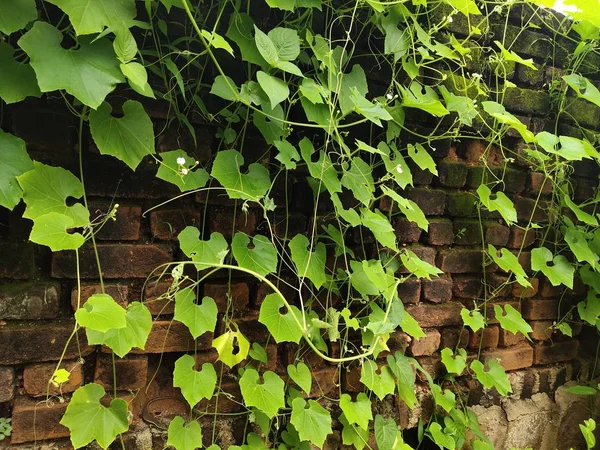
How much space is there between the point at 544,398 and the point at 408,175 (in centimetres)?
108

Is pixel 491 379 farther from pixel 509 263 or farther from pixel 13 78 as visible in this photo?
pixel 13 78

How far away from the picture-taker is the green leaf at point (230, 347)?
42.2 inches

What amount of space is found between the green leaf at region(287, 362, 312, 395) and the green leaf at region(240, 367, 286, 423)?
6cm

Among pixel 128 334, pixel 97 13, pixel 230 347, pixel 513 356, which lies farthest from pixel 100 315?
pixel 513 356

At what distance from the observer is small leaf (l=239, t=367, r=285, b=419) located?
1.09 meters

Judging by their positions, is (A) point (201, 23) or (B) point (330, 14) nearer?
(A) point (201, 23)

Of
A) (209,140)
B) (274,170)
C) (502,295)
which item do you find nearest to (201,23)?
(209,140)

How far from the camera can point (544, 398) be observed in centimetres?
172

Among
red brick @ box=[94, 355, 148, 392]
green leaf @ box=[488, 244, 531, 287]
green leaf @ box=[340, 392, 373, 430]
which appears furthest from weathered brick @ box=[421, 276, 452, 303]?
red brick @ box=[94, 355, 148, 392]

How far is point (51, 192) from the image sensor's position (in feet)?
3.01

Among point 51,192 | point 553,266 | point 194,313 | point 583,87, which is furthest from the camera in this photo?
point 553,266

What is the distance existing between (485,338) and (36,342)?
1.34 m

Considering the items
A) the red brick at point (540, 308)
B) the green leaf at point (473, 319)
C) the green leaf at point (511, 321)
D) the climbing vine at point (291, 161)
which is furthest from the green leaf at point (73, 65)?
the red brick at point (540, 308)

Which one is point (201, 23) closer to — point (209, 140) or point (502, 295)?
point (209, 140)
